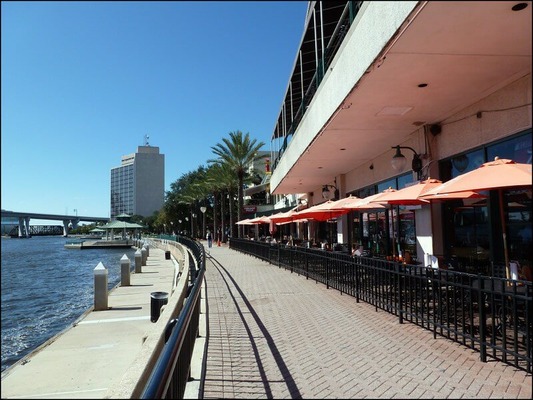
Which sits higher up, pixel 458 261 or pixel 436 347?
pixel 458 261

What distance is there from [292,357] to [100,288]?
9.11m

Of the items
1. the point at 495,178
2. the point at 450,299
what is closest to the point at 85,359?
the point at 450,299

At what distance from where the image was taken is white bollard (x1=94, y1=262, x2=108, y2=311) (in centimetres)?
1273

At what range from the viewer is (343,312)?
8203 mm

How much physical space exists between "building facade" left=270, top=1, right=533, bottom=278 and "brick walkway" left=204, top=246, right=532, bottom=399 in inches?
108

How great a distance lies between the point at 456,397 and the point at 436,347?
1.76 metres

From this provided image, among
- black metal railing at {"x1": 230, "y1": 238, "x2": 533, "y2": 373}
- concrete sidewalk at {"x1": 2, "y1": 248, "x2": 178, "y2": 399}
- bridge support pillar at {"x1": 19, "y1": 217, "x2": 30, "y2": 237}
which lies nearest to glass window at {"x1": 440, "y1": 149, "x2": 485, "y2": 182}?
black metal railing at {"x1": 230, "y1": 238, "x2": 533, "y2": 373}

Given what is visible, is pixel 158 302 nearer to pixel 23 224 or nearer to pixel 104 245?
pixel 23 224

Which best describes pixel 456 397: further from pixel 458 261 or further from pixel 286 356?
pixel 458 261

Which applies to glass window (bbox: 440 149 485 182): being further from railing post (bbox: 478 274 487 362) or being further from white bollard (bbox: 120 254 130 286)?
white bollard (bbox: 120 254 130 286)

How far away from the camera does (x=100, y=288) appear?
42.4 feet

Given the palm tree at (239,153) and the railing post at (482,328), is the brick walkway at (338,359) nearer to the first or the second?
the railing post at (482,328)

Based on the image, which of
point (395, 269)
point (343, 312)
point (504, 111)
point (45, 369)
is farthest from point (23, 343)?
point (504, 111)

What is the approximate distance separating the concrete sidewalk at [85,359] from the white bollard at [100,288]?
272 mm
